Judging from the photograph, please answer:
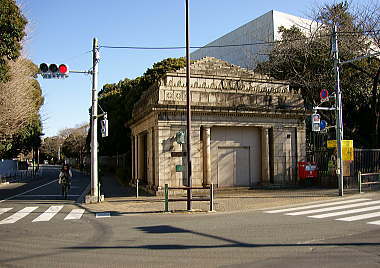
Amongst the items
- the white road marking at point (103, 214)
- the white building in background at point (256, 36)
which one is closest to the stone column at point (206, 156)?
the white road marking at point (103, 214)

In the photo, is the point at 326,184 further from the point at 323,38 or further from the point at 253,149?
the point at 323,38

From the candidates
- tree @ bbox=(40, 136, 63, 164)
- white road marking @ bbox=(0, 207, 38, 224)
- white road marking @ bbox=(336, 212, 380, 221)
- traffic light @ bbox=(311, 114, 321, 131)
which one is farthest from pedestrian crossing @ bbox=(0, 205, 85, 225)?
tree @ bbox=(40, 136, 63, 164)

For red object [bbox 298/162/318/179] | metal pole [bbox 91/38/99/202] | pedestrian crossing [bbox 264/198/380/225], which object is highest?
metal pole [bbox 91/38/99/202]

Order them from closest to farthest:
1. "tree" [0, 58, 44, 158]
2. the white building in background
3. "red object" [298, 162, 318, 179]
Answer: "red object" [298, 162, 318, 179] < "tree" [0, 58, 44, 158] < the white building in background

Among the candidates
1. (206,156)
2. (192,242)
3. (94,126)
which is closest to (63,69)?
(94,126)

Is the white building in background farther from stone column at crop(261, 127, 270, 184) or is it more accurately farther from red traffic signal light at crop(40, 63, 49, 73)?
red traffic signal light at crop(40, 63, 49, 73)

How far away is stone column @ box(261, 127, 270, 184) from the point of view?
21.2 metres

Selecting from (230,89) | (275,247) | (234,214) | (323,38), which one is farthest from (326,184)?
(275,247)

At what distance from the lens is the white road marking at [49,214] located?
1233cm

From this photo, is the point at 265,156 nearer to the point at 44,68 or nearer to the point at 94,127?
the point at 94,127

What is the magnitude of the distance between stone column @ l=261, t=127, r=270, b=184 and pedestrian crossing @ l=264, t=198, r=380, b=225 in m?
5.89

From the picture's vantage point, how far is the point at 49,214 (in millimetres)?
13492

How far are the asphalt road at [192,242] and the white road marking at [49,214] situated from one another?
0.78 ft

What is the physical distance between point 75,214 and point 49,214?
Result: 98 cm
